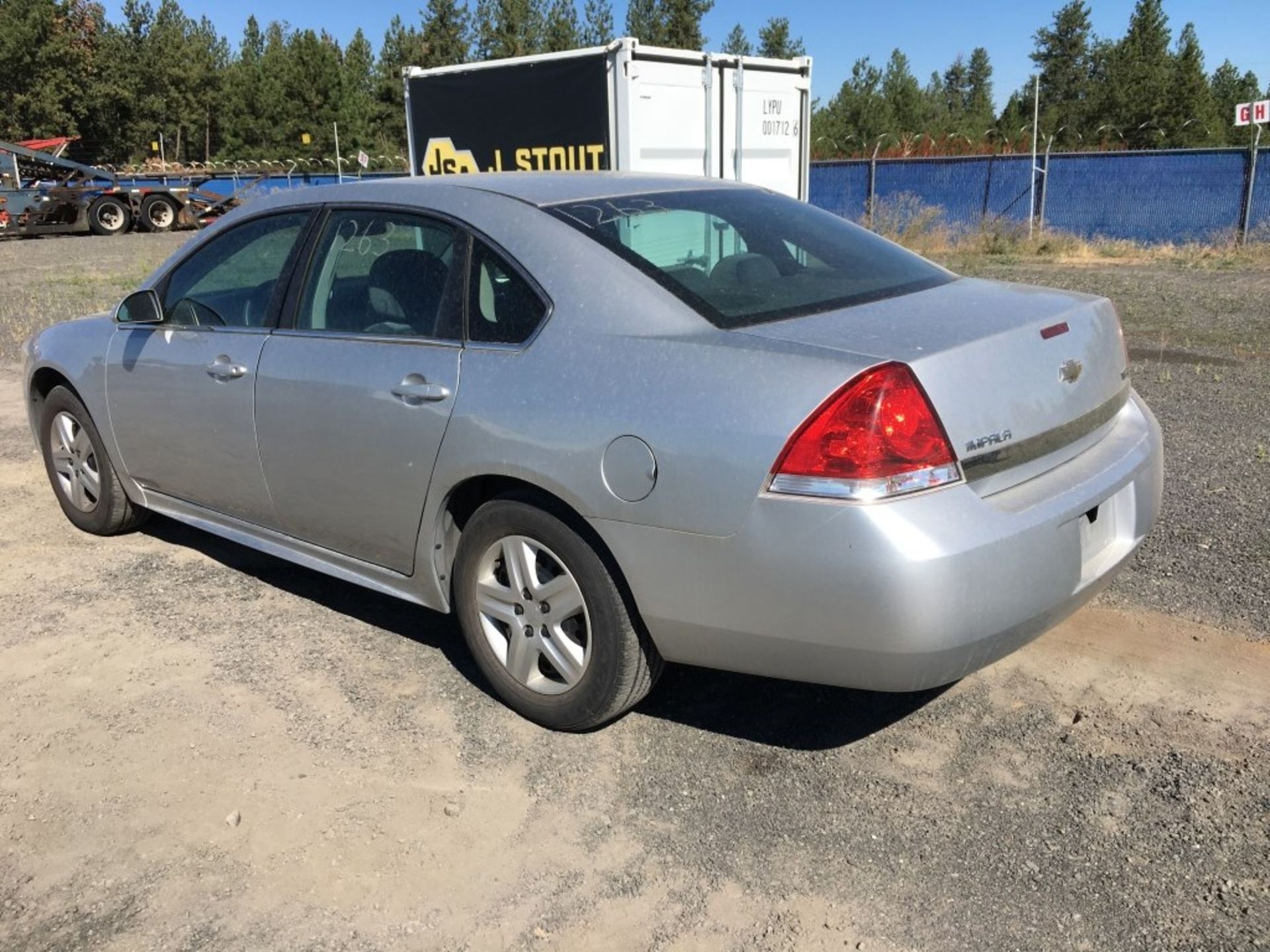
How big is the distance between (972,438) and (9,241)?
3129 centimetres

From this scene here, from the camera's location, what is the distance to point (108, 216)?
28672 mm

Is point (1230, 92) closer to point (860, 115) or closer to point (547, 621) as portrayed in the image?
point (860, 115)

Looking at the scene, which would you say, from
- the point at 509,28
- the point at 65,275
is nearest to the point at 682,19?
the point at 509,28

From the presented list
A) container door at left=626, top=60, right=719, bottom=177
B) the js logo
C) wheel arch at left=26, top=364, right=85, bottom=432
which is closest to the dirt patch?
wheel arch at left=26, top=364, right=85, bottom=432

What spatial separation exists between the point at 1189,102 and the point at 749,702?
4977 cm

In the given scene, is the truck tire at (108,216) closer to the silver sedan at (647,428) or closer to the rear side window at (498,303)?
the silver sedan at (647,428)

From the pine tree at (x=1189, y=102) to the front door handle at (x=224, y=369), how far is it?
47472 mm

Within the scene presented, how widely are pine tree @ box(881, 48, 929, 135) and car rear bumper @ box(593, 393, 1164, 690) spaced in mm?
54235

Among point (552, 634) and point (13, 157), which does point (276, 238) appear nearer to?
point (552, 634)

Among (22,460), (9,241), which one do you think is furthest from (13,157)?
(22,460)

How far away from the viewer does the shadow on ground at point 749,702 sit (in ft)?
10.9

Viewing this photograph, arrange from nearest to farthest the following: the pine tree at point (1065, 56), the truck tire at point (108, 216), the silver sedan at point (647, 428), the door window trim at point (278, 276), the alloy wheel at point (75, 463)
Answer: the silver sedan at point (647, 428) < the door window trim at point (278, 276) < the alloy wheel at point (75, 463) < the truck tire at point (108, 216) < the pine tree at point (1065, 56)

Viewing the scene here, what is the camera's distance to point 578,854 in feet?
9.07

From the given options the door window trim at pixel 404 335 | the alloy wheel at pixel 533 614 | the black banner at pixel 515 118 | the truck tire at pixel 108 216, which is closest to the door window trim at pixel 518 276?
the door window trim at pixel 404 335
